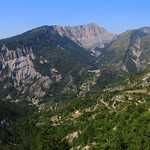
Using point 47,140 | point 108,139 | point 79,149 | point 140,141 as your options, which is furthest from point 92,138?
point 47,140

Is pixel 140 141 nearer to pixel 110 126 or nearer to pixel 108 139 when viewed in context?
pixel 108 139

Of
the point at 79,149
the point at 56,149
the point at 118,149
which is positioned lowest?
the point at 79,149

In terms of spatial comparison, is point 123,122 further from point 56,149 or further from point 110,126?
point 56,149

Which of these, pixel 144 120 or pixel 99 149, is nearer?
pixel 99 149

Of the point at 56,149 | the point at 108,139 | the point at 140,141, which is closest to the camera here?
the point at 56,149

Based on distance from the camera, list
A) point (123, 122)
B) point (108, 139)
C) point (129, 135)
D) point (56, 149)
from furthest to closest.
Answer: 1. point (123, 122)
2. point (108, 139)
3. point (129, 135)
4. point (56, 149)

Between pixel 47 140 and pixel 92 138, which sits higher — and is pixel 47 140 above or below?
above

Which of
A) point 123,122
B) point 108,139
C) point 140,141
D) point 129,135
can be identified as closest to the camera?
point 140,141

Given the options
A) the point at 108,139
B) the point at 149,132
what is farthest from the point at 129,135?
the point at 108,139

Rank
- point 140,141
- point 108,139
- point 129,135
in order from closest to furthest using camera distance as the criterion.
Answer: point 140,141 → point 129,135 → point 108,139

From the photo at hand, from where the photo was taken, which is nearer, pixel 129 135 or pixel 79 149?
pixel 129 135
